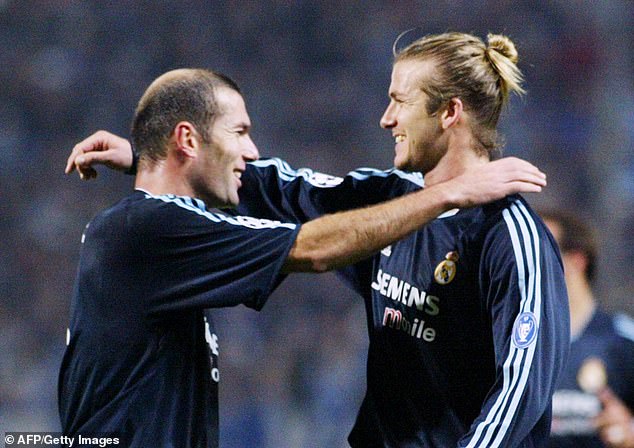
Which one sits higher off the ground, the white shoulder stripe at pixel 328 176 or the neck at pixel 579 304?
the white shoulder stripe at pixel 328 176

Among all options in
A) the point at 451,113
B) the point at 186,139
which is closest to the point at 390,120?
the point at 451,113

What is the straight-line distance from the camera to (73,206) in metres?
7.88

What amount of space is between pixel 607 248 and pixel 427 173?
14.3ft

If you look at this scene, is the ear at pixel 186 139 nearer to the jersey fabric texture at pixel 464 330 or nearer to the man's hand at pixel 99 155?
the man's hand at pixel 99 155

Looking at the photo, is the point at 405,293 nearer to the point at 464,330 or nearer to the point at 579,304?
the point at 464,330

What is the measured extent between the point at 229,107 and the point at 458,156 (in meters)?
0.77

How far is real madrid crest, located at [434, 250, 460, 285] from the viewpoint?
342 centimetres

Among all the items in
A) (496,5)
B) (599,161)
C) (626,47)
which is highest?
(496,5)

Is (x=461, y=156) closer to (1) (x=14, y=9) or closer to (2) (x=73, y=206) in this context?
(2) (x=73, y=206)

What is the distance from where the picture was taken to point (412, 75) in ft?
11.9

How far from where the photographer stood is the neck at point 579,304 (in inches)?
209

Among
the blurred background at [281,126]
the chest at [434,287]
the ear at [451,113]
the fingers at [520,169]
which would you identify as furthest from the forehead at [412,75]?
the blurred background at [281,126]

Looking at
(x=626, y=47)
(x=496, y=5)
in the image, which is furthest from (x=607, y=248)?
(x=496, y=5)

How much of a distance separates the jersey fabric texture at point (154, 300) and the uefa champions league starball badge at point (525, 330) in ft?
2.29
